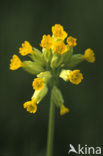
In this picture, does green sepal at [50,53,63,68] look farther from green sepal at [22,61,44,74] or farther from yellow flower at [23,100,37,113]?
yellow flower at [23,100,37,113]

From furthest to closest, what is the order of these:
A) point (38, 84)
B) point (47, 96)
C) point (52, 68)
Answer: point (47, 96) → point (52, 68) → point (38, 84)

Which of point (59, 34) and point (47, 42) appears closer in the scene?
point (47, 42)

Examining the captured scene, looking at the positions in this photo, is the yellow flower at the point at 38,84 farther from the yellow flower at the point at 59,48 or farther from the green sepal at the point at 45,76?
the yellow flower at the point at 59,48

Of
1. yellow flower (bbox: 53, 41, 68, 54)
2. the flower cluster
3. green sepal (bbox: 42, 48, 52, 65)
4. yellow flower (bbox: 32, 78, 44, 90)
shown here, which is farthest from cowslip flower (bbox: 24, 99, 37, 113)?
yellow flower (bbox: 53, 41, 68, 54)

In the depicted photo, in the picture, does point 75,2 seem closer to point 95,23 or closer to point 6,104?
point 95,23

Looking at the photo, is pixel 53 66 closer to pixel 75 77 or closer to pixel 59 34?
pixel 75 77

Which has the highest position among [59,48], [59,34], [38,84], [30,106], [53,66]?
[59,34]

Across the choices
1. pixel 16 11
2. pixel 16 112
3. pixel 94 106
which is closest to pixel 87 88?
pixel 94 106

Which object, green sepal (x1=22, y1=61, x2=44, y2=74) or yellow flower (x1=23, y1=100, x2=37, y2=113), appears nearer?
yellow flower (x1=23, y1=100, x2=37, y2=113)

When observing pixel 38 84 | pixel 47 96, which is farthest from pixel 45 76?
pixel 47 96
